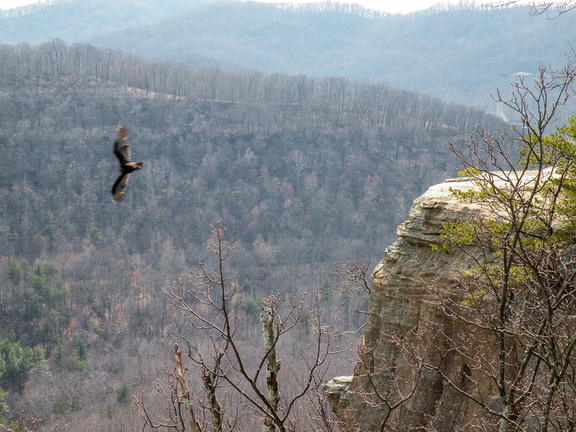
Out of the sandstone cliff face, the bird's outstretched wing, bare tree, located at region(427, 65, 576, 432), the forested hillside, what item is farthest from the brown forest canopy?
the bird's outstretched wing

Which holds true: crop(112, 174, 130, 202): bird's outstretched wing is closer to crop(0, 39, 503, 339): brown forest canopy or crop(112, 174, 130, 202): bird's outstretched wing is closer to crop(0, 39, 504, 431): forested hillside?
crop(0, 39, 504, 431): forested hillside

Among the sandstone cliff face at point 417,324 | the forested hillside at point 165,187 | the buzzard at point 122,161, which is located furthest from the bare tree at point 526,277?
the forested hillside at point 165,187

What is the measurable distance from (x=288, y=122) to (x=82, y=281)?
45292mm

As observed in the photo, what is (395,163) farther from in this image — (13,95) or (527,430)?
(527,430)

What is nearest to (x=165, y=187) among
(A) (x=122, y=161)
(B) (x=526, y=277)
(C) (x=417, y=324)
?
(C) (x=417, y=324)

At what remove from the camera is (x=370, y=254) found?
76062 mm

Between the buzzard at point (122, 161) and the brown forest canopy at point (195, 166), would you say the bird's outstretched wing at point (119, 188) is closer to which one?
the buzzard at point (122, 161)

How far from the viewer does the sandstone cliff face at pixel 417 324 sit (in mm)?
10250

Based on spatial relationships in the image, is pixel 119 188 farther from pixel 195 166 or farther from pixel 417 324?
pixel 195 166

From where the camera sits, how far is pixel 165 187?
3307 inches

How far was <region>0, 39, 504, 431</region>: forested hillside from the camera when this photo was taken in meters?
56.9

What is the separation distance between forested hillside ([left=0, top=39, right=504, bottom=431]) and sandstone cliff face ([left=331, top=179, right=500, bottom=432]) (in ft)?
127

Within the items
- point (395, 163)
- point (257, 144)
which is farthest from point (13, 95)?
point (395, 163)

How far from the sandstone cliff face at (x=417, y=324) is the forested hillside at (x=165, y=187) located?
1527 inches
